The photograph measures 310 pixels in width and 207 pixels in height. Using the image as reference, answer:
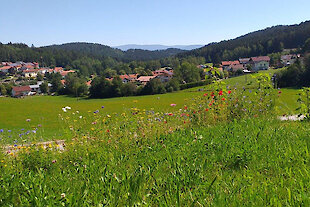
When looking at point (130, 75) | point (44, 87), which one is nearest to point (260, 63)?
point (130, 75)

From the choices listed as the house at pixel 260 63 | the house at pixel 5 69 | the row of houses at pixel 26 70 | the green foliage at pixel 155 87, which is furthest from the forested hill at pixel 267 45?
the house at pixel 5 69

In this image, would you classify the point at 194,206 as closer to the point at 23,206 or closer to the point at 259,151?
the point at 23,206

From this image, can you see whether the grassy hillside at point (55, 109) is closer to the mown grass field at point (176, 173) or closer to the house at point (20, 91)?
the mown grass field at point (176, 173)

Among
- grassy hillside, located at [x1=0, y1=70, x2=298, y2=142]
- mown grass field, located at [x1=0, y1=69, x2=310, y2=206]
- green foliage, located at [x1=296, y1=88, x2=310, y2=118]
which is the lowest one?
grassy hillside, located at [x1=0, y1=70, x2=298, y2=142]

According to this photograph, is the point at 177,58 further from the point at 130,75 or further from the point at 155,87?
the point at 155,87

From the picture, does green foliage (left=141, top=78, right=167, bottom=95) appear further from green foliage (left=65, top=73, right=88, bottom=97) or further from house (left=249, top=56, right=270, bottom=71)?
house (left=249, top=56, right=270, bottom=71)

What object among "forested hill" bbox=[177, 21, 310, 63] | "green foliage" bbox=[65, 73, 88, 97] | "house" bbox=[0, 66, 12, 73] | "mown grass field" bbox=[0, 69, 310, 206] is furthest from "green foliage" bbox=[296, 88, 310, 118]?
"house" bbox=[0, 66, 12, 73]

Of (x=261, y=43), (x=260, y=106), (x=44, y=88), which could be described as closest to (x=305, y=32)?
(x=261, y=43)

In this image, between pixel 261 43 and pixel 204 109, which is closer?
pixel 204 109

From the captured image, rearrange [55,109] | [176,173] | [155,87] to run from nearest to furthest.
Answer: [176,173] < [55,109] < [155,87]

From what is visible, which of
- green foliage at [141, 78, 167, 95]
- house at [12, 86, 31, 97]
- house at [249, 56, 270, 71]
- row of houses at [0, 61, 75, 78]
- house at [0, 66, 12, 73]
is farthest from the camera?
house at [0, 66, 12, 73]

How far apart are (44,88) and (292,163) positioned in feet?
310

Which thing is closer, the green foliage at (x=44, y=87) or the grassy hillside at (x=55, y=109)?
the grassy hillside at (x=55, y=109)

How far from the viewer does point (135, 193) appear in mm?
1667
